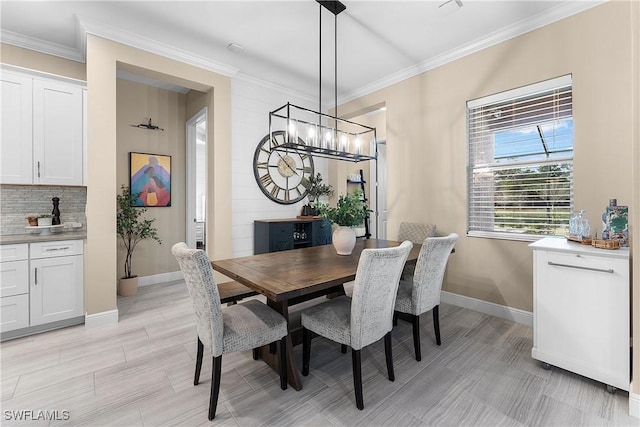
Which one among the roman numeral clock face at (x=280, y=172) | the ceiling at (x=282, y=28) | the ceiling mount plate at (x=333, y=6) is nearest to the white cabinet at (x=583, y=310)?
the ceiling at (x=282, y=28)

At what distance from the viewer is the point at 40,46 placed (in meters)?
3.06

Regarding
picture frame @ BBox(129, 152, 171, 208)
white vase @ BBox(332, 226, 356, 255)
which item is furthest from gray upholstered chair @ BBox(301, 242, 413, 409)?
picture frame @ BBox(129, 152, 171, 208)

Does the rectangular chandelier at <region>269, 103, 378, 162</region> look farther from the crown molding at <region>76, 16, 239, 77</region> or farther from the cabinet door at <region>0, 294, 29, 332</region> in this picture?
the cabinet door at <region>0, 294, 29, 332</region>

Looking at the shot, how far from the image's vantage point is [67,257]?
2.83 meters

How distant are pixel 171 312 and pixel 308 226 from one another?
83.2 inches

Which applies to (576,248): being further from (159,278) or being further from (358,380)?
(159,278)

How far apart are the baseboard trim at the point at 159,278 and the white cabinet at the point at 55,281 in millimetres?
1319

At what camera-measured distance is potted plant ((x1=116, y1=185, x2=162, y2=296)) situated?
373cm

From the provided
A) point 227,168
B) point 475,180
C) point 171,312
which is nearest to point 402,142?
point 475,180

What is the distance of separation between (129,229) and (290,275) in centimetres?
308

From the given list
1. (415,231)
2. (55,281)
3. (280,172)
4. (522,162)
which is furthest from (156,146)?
(522,162)

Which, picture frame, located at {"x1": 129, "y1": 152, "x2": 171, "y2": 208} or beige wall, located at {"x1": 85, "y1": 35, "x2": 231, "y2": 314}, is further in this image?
picture frame, located at {"x1": 129, "y1": 152, "x2": 171, "y2": 208}

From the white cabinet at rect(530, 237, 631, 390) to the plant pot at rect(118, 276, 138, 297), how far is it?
4455 millimetres

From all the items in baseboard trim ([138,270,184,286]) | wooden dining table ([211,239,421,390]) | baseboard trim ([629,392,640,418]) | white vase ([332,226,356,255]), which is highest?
white vase ([332,226,356,255])
